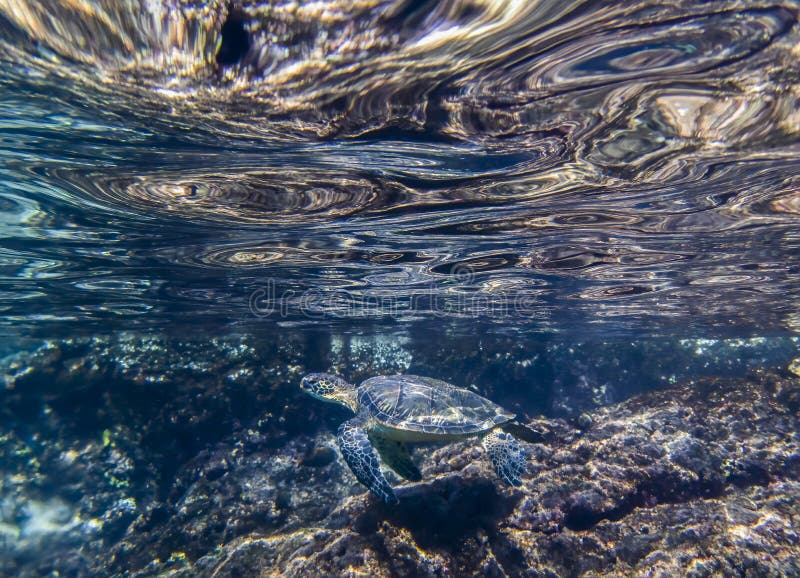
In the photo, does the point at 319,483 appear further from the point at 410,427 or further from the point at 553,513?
the point at 553,513

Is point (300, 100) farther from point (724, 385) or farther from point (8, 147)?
point (724, 385)

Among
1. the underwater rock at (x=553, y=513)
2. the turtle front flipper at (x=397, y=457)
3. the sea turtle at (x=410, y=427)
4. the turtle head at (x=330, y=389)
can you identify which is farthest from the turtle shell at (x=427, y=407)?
the underwater rock at (x=553, y=513)

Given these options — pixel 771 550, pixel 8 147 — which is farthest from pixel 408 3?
pixel 771 550

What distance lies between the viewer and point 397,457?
8883 millimetres

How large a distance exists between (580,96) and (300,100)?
3.57 metres

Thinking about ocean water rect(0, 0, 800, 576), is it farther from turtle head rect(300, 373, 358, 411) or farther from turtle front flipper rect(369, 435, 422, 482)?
turtle head rect(300, 373, 358, 411)

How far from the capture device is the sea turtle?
25.9 feet

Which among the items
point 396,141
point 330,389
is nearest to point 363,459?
point 330,389

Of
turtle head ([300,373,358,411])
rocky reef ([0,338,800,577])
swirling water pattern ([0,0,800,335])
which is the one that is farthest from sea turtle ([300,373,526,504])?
swirling water pattern ([0,0,800,335])

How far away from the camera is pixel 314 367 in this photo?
1630 cm

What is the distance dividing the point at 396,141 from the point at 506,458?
6514mm

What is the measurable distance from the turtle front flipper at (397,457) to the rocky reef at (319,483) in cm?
34

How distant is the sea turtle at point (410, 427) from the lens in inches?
311

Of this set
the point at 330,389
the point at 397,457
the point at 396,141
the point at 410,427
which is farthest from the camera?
the point at 330,389
